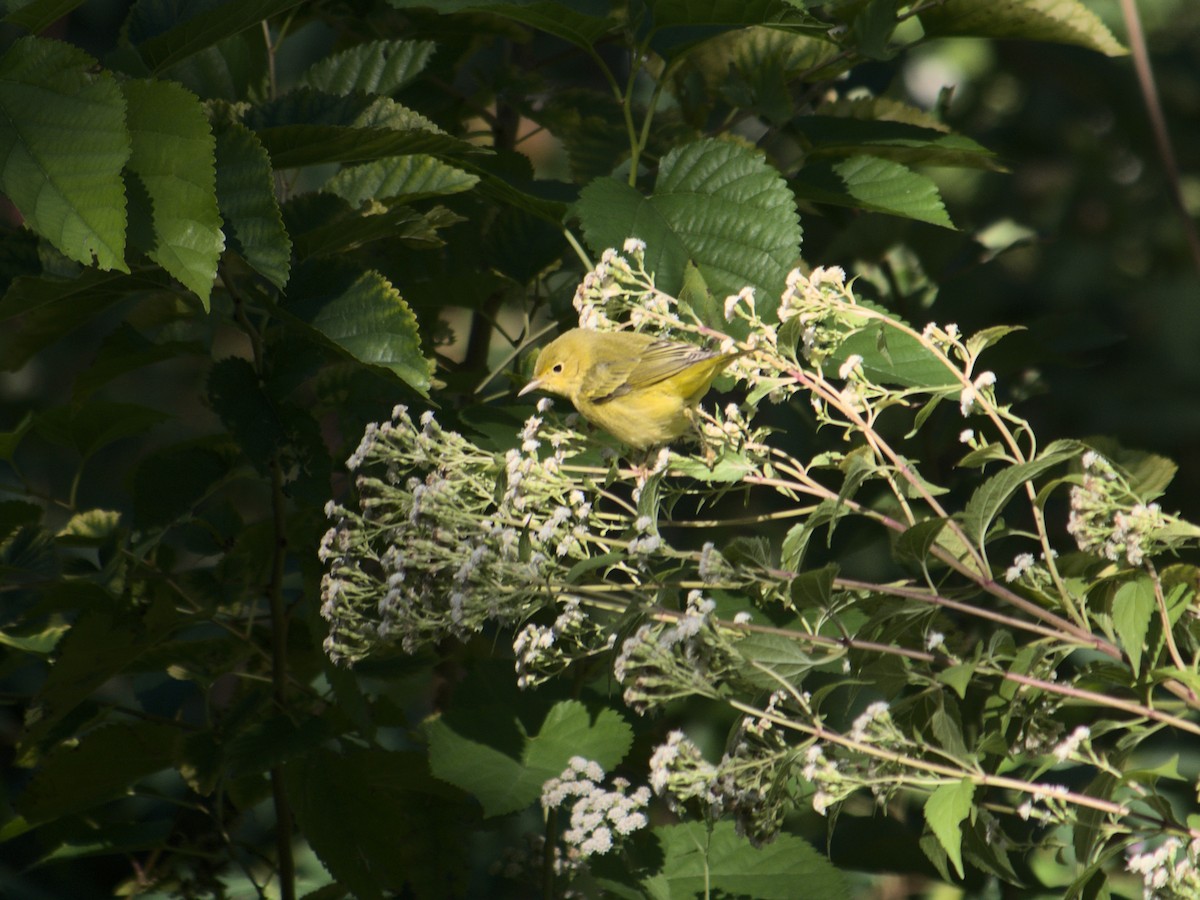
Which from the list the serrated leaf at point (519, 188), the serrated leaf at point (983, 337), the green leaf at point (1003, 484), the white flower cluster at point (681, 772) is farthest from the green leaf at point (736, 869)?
the serrated leaf at point (519, 188)

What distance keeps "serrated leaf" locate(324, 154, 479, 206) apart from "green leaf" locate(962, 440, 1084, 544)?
669 mm

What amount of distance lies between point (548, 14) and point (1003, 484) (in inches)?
28.7

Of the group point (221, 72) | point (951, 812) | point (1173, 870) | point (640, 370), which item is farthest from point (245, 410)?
point (1173, 870)

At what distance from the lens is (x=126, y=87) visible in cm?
116

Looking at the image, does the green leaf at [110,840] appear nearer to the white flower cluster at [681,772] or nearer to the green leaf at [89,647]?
the green leaf at [89,647]

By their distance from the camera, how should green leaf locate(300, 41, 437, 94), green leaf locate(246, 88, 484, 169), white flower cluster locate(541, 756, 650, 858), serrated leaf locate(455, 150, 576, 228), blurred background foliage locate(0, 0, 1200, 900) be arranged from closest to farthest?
white flower cluster locate(541, 756, 650, 858) → green leaf locate(246, 88, 484, 169) → serrated leaf locate(455, 150, 576, 228) → green leaf locate(300, 41, 437, 94) → blurred background foliage locate(0, 0, 1200, 900)

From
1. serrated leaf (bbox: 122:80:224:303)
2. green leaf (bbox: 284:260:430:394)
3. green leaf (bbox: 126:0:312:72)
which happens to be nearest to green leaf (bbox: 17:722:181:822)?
green leaf (bbox: 284:260:430:394)

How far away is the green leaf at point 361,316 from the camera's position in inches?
48.3

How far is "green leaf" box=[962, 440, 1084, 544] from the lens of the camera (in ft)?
3.28

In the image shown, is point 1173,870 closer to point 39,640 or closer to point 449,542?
point 449,542

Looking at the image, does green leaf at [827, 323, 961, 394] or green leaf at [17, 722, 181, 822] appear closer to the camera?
green leaf at [827, 323, 961, 394]

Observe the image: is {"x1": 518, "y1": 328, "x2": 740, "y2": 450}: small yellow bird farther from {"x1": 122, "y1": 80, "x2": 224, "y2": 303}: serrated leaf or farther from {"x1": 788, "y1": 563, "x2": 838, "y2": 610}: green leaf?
{"x1": 122, "y1": 80, "x2": 224, "y2": 303}: serrated leaf

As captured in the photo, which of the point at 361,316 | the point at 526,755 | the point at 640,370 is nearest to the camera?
the point at 361,316

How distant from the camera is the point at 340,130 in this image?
1.25 m
